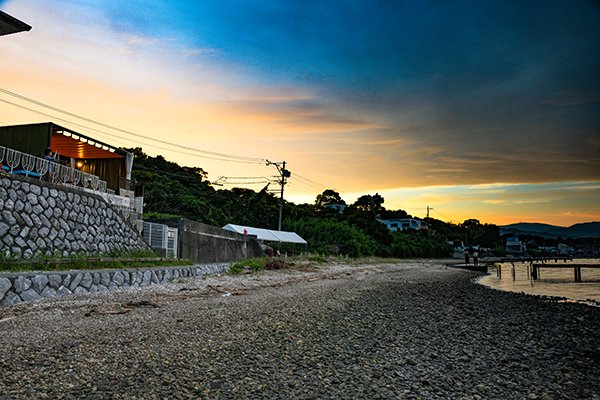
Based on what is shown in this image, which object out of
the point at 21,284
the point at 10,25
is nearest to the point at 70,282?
the point at 21,284

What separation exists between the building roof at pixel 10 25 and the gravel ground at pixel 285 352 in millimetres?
8997

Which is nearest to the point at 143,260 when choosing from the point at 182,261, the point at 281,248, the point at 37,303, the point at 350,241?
the point at 182,261

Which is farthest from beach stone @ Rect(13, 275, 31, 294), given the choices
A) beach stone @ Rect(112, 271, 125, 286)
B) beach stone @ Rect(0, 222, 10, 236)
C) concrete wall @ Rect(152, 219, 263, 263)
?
concrete wall @ Rect(152, 219, 263, 263)

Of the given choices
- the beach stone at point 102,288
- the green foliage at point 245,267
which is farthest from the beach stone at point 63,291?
the green foliage at point 245,267

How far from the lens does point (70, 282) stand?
1167 centimetres

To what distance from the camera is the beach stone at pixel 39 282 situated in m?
10.6

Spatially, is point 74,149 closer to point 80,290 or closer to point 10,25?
point 10,25

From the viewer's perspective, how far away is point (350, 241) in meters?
46.4

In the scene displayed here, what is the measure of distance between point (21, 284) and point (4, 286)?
0.44m

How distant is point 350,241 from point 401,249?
20641 mm

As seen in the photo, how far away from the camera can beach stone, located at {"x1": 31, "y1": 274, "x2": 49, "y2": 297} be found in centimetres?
1058

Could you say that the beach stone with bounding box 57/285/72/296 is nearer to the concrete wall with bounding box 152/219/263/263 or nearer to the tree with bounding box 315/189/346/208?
the concrete wall with bounding box 152/219/263/263

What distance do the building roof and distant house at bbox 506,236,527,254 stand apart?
136488 millimetres

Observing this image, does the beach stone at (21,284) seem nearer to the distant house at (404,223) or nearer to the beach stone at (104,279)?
the beach stone at (104,279)
